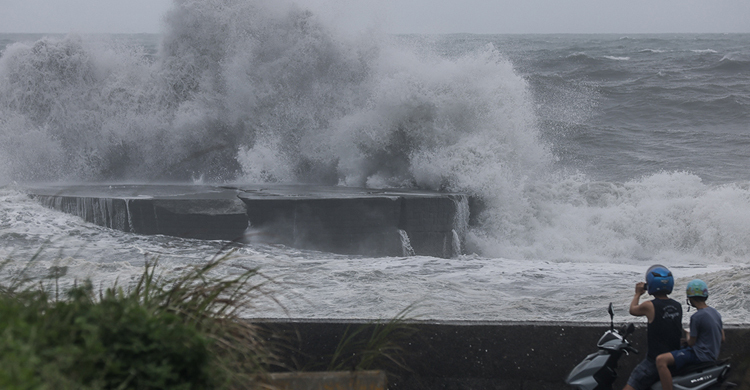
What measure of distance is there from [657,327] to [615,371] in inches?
11.8

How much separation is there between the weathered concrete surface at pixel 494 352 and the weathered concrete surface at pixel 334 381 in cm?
78

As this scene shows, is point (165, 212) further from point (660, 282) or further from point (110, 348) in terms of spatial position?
point (110, 348)

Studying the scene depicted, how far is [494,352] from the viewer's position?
3.35m

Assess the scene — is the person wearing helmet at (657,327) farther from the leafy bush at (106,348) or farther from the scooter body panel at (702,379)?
the leafy bush at (106,348)

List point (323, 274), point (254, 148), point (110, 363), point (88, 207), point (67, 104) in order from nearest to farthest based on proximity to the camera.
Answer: point (110, 363) → point (323, 274) → point (88, 207) → point (254, 148) → point (67, 104)

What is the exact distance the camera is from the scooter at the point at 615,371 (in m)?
2.88

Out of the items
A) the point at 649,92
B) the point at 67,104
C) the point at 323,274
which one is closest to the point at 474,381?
the point at 323,274

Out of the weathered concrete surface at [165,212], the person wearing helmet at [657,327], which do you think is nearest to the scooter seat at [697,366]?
the person wearing helmet at [657,327]

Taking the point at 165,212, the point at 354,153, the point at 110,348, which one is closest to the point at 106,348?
the point at 110,348

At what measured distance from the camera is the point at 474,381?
3.35m

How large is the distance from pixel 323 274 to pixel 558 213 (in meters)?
5.96

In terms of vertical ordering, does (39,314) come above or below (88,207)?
above

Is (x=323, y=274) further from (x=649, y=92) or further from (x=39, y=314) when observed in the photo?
(x=649, y=92)

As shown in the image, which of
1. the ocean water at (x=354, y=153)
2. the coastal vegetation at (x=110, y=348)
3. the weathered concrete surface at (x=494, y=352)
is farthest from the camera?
the ocean water at (x=354, y=153)
